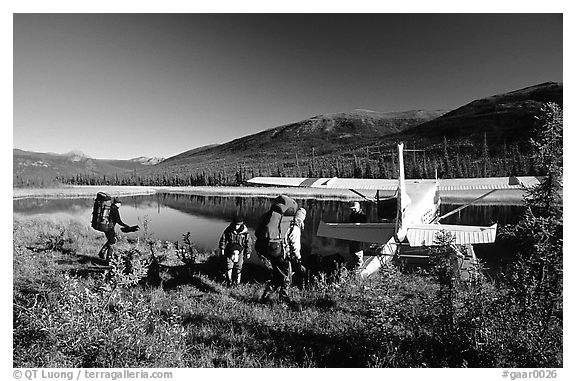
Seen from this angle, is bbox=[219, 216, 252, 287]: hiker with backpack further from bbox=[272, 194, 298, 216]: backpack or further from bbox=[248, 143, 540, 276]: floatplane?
bbox=[248, 143, 540, 276]: floatplane

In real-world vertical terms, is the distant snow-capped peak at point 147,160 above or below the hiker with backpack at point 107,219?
above

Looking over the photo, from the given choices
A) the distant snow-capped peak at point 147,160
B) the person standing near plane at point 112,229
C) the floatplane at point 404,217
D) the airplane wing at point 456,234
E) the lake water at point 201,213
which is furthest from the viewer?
the lake water at point 201,213

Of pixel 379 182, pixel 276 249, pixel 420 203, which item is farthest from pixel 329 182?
pixel 276 249

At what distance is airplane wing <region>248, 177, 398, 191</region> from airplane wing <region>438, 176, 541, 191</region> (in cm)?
83

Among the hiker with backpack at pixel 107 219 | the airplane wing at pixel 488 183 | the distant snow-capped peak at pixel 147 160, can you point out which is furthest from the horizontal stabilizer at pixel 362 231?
the hiker with backpack at pixel 107 219

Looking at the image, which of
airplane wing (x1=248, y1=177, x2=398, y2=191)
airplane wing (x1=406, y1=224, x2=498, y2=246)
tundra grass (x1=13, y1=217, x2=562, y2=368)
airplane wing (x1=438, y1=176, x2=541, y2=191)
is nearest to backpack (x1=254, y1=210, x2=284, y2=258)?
tundra grass (x1=13, y1=217, x2=562, y2=368)

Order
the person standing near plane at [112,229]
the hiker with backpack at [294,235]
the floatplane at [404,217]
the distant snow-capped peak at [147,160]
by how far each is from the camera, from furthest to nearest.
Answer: the distant snow-capped peak at [147,160] < the person standing near plane at [112,229] < the floatplane at [404,217] < the hiker with backpack at [294,235]

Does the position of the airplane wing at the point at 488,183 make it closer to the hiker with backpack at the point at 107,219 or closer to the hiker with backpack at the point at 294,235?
the hiker with backpack at the point at 294,235

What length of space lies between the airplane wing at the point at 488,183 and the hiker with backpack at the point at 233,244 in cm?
341

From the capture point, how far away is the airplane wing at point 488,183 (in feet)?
16.4

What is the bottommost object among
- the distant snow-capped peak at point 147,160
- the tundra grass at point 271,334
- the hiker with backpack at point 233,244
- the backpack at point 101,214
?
the tundra grass at point 271,334

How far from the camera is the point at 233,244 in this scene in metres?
4.44
